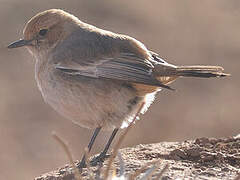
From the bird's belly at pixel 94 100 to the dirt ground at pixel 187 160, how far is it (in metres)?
0.43

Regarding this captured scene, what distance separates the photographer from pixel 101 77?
23.2ft

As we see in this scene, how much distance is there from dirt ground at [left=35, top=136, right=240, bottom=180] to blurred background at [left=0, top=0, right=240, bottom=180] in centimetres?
500

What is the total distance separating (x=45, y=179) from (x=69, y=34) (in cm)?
194

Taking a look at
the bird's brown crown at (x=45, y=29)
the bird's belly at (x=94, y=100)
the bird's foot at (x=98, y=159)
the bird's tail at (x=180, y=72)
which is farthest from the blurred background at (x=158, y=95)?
the bird's tail at (x=180, y=72)

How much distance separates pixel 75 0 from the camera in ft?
64.1

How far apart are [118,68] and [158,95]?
7.81 m

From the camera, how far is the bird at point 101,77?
6.96 m

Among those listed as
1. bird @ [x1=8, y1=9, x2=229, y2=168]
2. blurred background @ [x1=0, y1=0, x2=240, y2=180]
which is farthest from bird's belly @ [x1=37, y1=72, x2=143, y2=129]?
blurred background @ [x1=0, y1=0, x2=240, y2=180]

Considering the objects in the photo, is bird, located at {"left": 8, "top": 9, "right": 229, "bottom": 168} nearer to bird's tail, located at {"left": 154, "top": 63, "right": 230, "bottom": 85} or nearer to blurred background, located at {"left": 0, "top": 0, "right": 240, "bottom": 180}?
bird's tail, located at {"left": 154, "top": 63, "right": 230, "bottom": 85}

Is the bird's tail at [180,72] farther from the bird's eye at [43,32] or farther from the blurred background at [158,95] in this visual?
the blurred background at [158,95]

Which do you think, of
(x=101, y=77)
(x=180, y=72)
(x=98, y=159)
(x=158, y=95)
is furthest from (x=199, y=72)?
(x=158, y=95)

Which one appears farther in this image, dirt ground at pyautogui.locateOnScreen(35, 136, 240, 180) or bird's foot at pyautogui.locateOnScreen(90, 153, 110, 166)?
bird's foot at pyautogui.locateOnScreen(90, 153, 110, 166)

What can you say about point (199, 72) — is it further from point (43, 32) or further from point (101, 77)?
point (43, 32)

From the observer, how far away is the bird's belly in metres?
6.95
